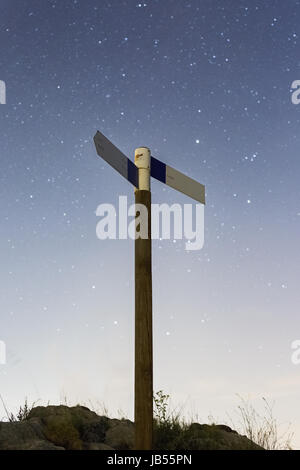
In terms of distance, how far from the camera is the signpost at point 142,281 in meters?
6.43

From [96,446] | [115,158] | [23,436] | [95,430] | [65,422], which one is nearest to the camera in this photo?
[115,158]

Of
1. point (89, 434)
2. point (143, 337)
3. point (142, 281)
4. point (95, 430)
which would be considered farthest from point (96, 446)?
point (142, 281)

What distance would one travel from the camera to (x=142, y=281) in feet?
22.2

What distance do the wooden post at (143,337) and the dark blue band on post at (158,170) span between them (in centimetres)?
27

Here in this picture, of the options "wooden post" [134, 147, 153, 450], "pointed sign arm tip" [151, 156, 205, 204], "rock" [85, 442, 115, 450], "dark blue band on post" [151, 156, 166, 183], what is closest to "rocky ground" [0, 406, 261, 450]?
"rock" [85, 442, 115, 450]

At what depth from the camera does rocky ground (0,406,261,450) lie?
24.2ft

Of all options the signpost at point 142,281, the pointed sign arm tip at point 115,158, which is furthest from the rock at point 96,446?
the pointed sign arm tip at point 115,158

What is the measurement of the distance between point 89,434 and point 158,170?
157 inches

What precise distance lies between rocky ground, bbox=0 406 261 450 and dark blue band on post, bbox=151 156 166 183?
12.2 ft

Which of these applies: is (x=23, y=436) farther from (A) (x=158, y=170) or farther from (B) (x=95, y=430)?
(A) (x=158, y=170)

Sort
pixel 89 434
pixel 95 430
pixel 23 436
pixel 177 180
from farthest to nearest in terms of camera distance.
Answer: pixel 95 430 → pixel 89 434 → pixel 177 180 → pixel 23 436

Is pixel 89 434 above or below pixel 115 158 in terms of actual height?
below
